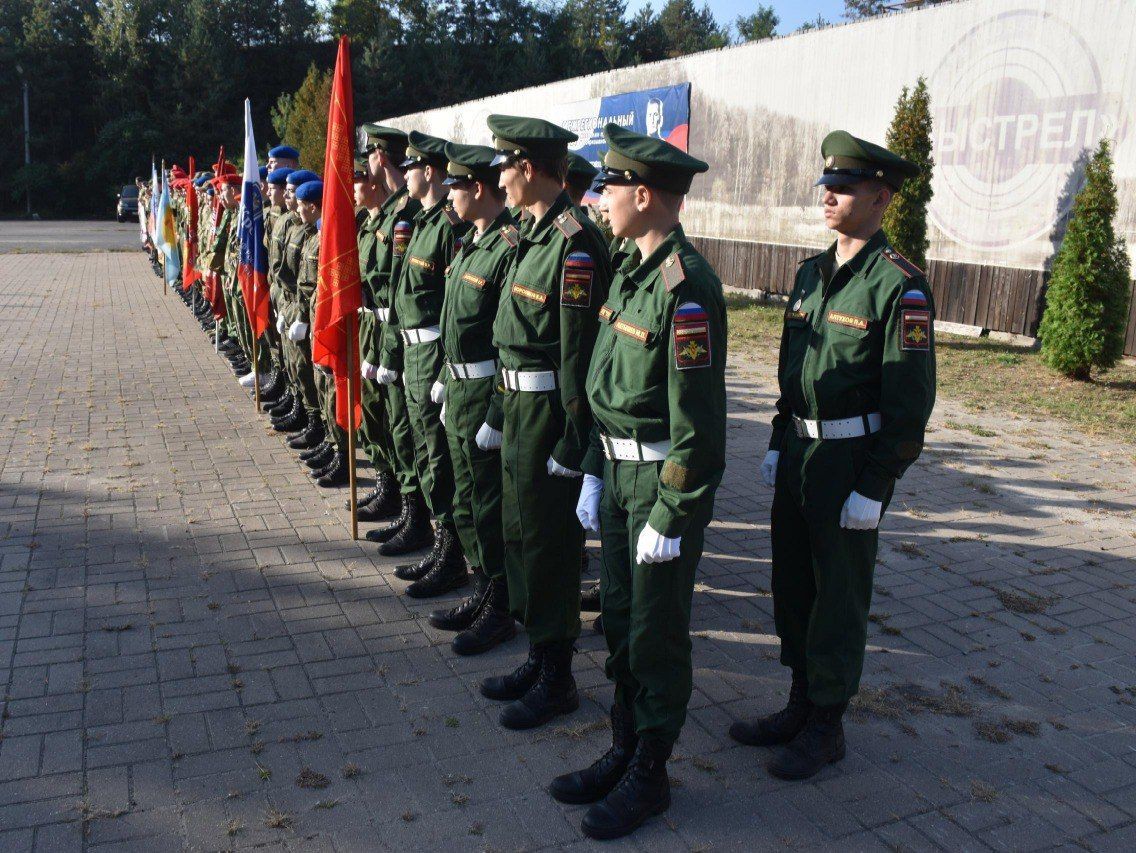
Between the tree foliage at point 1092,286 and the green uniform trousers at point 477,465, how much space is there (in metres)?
8.27

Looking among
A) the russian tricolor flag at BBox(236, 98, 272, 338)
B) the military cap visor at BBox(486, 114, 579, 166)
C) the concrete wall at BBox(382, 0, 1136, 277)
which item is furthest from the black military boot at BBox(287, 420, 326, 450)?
the concrete wall at BBox(382, 0, 1136, 277)

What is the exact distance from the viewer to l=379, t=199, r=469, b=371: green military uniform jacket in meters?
4.70

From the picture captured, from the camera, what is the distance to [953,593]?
488 cm

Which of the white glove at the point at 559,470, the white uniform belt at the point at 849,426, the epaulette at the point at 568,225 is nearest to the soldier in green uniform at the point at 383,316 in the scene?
the epaulette at the point at 568,225

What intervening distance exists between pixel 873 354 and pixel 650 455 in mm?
832

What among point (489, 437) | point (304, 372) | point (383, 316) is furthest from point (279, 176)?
point (489, 437)

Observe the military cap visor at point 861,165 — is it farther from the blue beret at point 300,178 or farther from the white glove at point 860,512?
the blue beret at point 300,178

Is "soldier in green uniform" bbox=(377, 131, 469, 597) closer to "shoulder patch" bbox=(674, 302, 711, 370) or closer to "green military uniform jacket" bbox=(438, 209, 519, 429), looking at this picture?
"green military uniform jacket" bbox=(438, 209, 519, 429)

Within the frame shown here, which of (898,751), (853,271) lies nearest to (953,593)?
(898,751)

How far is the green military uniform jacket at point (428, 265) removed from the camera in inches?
185

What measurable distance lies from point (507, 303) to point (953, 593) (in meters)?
2.86

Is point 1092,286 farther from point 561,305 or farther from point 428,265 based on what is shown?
point 561,305

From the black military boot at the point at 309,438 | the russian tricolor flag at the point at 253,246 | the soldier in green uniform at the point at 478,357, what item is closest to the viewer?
the soldier in green uniform at the point at 478,357

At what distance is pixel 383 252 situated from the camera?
5523mm
